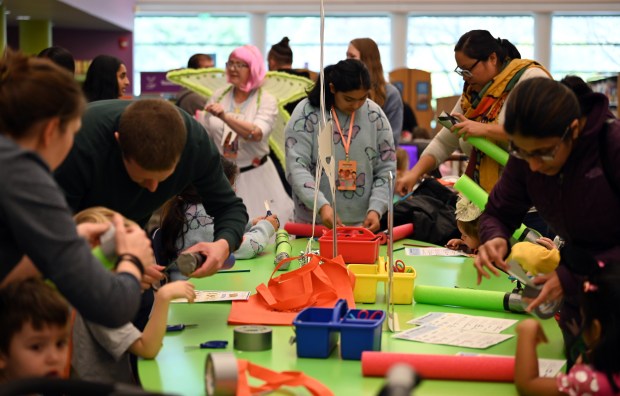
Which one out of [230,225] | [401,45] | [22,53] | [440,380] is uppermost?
[401,45]

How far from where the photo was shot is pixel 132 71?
45.1 feet

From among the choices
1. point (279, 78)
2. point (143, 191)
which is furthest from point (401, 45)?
point (143, 191)

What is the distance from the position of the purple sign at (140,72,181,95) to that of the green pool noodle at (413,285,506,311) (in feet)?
23.3

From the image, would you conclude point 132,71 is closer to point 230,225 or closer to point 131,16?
point 131,16

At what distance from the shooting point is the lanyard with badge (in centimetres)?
349

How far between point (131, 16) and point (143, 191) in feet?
39.2

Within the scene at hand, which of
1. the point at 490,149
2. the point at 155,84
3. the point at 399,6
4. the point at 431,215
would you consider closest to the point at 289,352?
the point at 490,149

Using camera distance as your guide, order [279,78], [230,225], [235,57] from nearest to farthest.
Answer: [230,225] < [235,57] < [279,78]

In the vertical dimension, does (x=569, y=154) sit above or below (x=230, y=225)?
above

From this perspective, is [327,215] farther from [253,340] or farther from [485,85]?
[253,340]

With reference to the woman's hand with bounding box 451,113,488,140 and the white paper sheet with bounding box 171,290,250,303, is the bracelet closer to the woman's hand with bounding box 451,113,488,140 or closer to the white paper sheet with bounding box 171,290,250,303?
the white paper sheet with bounding box 171,290,250,303

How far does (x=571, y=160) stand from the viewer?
1825 millimetres

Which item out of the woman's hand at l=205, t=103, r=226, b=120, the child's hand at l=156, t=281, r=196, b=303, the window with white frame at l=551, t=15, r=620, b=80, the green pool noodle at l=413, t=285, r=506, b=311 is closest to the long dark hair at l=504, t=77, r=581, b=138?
the green pool noodle at l=413, t=285, r=506, b=311

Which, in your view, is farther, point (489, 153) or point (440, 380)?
point (489, 153)
